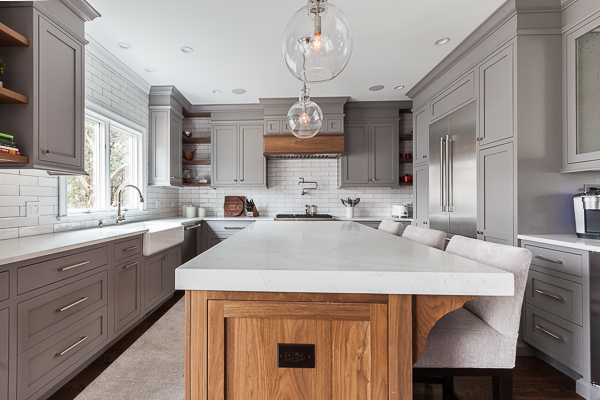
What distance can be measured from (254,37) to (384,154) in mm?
2669

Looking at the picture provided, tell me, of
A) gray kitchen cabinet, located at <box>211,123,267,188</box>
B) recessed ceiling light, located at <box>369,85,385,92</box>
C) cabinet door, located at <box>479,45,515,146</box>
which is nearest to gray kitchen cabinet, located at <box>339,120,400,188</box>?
recessed ceiling light, located at <box>369,85,385,92</box>

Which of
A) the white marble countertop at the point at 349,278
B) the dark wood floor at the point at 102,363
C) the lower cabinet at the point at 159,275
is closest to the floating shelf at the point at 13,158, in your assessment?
the lower cabinet at the point at 159,275

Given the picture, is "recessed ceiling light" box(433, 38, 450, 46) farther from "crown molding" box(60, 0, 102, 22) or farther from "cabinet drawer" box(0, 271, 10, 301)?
"cabinet drawer" box(0, 271, 10, 301)

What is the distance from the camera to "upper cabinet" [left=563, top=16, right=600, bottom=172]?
1966 millimetres

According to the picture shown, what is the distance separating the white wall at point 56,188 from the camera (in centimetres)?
198

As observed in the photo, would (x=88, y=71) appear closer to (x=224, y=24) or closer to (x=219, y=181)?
(x=224, y=24)

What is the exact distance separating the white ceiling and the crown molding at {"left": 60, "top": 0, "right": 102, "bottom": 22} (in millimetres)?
56

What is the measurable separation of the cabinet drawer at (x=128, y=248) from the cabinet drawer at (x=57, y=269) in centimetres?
15

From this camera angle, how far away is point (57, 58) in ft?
6.59

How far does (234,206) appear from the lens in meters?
4.68

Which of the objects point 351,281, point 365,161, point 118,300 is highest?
point 365,161

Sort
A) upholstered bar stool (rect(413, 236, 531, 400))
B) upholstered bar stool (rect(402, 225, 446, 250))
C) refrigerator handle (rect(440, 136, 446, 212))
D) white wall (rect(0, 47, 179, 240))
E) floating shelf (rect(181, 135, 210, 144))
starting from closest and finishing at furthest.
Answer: upholstered bar stool (rect(413, 236, 531, 400))
upholstered bar stool (rect(402, 225, 446, 250))
white wall (rect(0, 47, 179, 240))
refrigerator handle (rect(440, 136, 446, 212))
floating shelf (rect(181, 135, 210, 144))

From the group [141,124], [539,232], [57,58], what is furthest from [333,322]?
[141,124]

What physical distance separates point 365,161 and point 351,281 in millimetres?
3940
